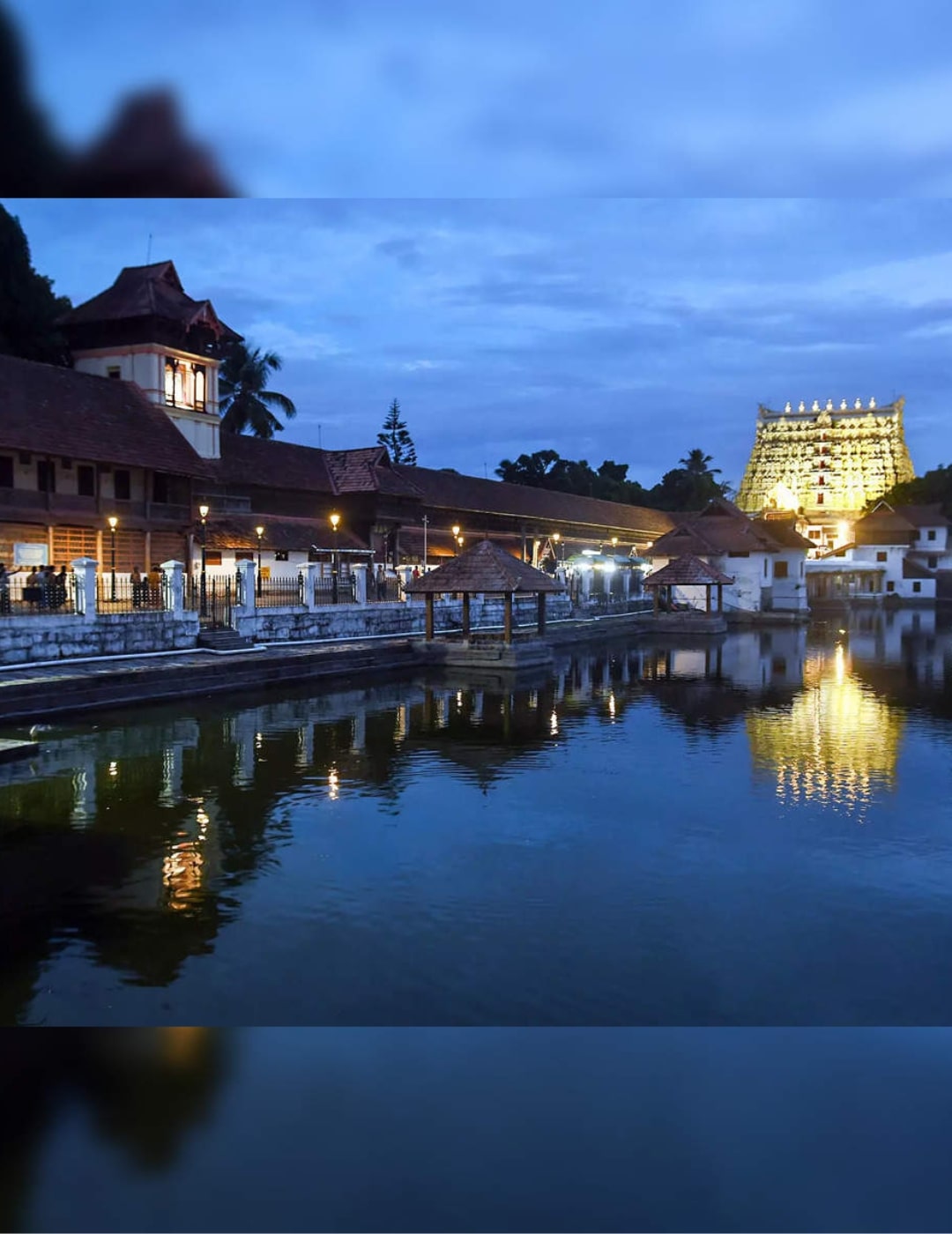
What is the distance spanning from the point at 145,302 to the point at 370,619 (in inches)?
404

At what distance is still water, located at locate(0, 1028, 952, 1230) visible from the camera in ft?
9.78

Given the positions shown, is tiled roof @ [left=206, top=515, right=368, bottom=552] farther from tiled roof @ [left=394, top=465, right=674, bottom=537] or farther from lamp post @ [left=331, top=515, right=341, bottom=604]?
tiled roof @ [left=394, top=465, right=674, bottom=537]

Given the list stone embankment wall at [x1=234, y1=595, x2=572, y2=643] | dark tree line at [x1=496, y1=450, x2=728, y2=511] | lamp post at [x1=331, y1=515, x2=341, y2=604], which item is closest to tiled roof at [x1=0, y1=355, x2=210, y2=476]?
lamp post at [x1=331, y1=515, x2=341, y2=604]

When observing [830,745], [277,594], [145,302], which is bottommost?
[830,745]

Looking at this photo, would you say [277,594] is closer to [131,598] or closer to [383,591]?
[131,598]

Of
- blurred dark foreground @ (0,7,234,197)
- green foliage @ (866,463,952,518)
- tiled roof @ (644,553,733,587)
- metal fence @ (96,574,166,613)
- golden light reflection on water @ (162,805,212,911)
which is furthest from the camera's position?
green foliage @ (866,463,952,518)

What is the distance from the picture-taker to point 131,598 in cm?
1736

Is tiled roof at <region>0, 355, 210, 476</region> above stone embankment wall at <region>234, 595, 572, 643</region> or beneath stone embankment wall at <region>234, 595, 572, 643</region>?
above

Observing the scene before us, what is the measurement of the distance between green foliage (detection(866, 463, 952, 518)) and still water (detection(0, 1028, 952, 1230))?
187 feet

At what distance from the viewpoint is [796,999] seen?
493 cm

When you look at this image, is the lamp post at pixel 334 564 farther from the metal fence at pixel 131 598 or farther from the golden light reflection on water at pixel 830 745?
the golden light reflection on water at pixel 830 745

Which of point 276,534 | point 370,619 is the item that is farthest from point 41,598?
point 276,534

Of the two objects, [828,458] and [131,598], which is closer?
[131,598]

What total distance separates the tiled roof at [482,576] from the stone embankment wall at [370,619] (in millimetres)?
2079
